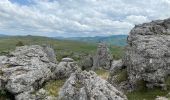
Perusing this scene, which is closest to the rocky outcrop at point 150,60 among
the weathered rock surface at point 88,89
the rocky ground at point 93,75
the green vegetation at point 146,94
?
the rocky ground at point 93,75

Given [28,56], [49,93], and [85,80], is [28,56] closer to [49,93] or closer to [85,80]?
[49,93]

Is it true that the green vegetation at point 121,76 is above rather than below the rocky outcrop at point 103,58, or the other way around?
above

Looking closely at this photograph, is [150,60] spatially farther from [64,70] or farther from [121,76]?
[64,70]

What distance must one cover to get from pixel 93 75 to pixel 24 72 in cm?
893

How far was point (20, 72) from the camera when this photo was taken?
34.3 meters

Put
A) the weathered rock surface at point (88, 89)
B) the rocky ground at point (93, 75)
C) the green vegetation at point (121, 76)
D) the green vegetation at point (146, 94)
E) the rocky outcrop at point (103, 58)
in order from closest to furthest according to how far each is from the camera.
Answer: the weathered rock surface at point (88, 89)
the rocky ground at point (93, 75)
the green vegetation at point (146, 94)
the green vegetation at point (121, 76)
the rocky outcrop at point (103, 58)

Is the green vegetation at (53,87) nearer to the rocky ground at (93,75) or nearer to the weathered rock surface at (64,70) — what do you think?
the rocky ground at (93,75)

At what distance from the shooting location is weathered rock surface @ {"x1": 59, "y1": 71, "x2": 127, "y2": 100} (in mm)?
25500

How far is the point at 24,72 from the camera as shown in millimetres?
34219

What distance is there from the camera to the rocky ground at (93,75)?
90.1ft

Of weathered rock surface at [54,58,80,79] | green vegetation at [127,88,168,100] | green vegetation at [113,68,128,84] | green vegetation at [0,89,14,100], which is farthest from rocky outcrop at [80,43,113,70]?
green vegetation at [0,89,14,100]

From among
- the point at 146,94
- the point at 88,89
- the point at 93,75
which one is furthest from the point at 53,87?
the point at 146,94

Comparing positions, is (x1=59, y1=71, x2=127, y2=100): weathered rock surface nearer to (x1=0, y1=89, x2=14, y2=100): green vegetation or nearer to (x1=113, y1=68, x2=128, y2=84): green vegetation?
(x1=0, y1=89, x2=14, y2=100): green vegetation

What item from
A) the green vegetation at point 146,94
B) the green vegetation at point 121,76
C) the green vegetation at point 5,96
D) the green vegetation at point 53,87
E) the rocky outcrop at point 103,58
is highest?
the green vegetation at point 53,87
